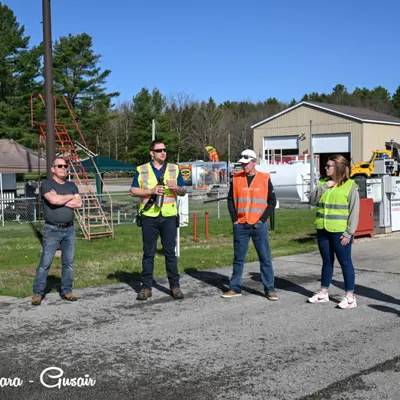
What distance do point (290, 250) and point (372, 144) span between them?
→ 42884 mm

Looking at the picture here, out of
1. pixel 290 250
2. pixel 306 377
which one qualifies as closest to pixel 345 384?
pixel 306 377

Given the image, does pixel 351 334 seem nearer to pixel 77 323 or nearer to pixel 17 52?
pixel 77 323

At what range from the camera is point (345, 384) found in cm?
468

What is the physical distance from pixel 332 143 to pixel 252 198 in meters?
48.6

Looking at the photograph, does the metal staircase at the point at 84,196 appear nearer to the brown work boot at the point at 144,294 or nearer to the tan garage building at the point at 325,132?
the brown work boot at the point at 144,294

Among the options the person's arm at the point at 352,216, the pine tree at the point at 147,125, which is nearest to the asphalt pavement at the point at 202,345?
the person's arm at the point at 352,216

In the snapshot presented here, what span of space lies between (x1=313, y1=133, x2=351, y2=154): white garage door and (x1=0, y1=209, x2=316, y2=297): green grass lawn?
37.2 metres

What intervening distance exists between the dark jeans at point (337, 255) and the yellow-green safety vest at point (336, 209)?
9 centimetres

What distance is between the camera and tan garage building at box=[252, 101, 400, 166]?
172 feet

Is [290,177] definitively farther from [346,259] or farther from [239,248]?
[346,259]

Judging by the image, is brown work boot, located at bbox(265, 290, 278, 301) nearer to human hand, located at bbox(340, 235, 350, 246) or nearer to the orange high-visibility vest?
the orange high-visibility vest

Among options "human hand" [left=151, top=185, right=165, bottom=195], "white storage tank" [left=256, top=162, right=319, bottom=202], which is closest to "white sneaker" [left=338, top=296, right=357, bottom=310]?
"human hand" [left=151, top=185, right=165, bottom=195]

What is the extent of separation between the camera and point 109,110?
229 feet

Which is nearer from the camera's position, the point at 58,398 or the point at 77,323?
the point at 58,398
